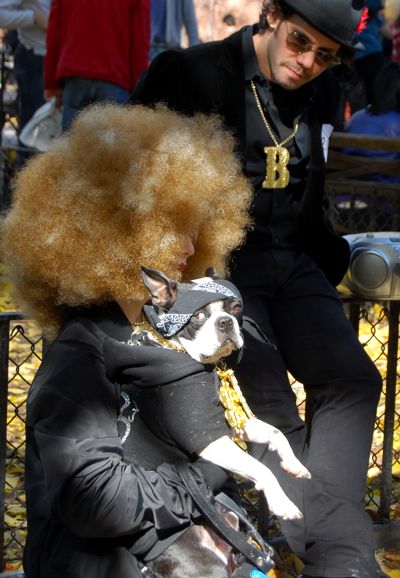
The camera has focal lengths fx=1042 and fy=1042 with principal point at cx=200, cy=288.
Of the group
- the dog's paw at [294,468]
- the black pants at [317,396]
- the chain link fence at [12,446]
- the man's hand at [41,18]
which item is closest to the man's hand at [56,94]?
the man's hand at [41,18]

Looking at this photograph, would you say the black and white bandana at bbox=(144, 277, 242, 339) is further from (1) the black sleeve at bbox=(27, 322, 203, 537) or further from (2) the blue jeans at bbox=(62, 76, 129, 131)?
(2) the blue jeans at bbox=(62, 76, 129, 131)

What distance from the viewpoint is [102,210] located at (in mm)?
2459

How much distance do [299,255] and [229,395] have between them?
109 cm

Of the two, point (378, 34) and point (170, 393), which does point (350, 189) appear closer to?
point (378, 34)

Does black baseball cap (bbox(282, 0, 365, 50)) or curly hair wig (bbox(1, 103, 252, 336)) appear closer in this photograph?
curly hair wig (bbox(1, 103, 252, 336))

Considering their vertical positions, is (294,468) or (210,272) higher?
(210,272)

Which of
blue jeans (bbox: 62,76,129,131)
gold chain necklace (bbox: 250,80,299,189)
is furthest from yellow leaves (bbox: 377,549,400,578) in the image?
blue jeans (bbox: 62,76,129,131)

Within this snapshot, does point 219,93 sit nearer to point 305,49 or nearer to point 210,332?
point 305,49

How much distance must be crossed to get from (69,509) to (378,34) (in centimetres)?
845

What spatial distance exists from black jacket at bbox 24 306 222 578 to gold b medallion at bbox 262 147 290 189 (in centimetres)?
113

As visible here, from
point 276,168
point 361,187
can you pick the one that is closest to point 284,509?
point 276,168

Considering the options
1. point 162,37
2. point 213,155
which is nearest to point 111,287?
point 213,155

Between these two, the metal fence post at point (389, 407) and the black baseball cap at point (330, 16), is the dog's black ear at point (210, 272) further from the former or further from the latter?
the metal fence post at point (389, 407)

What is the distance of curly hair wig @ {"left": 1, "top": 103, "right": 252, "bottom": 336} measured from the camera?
2453 millimetres
